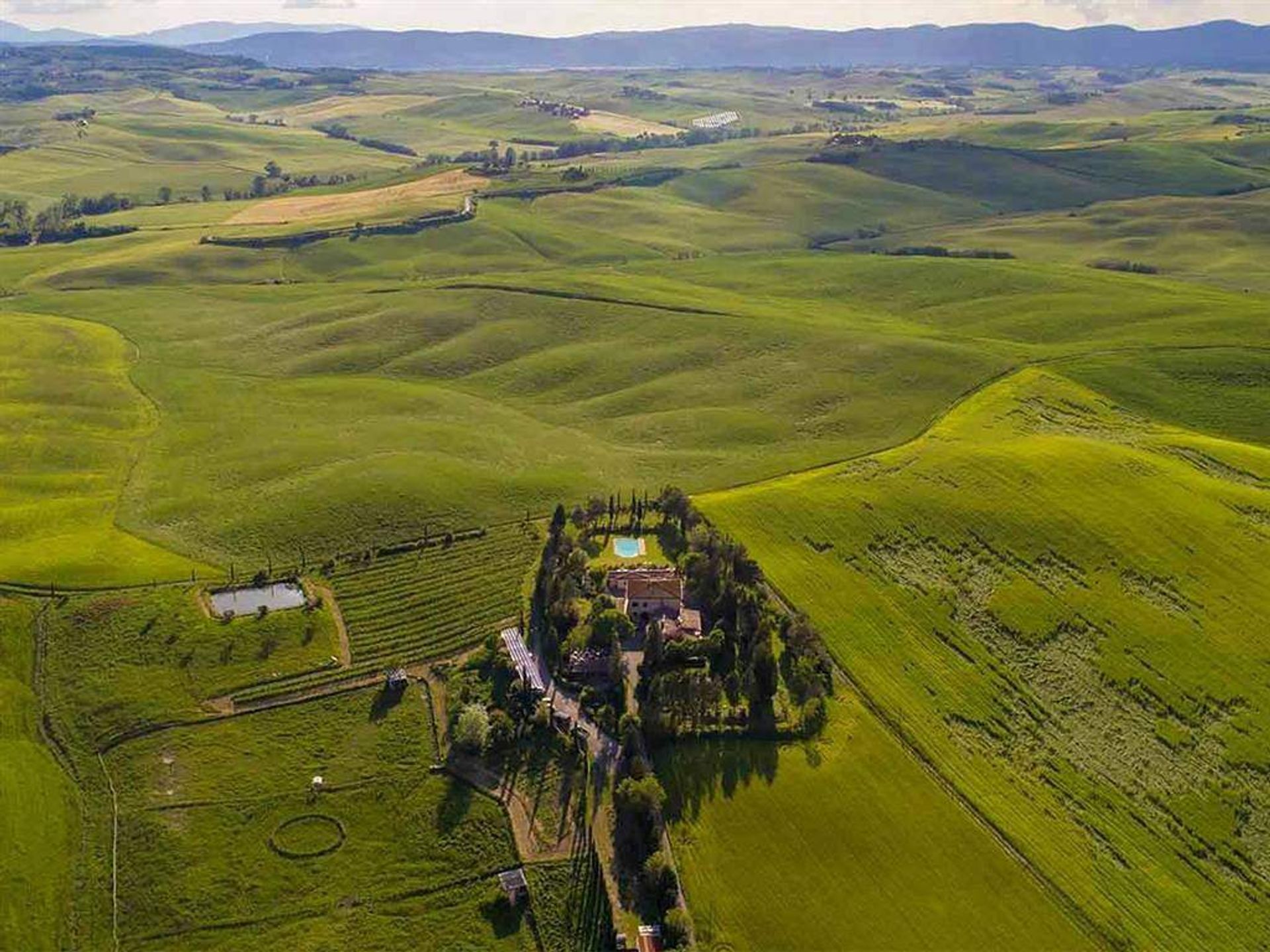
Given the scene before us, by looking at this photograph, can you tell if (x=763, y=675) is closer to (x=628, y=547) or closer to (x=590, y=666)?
(x=590, y=666)

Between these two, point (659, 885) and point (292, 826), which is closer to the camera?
point (659, 885)

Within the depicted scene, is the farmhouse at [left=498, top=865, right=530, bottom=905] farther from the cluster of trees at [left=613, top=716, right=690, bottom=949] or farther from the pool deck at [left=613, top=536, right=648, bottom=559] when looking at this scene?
the pool deck at [left=613, top=536, right=648, bottom=559]

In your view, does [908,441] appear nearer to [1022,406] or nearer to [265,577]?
[1022,406]

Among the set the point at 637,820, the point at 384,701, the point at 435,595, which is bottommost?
the point at 637,820

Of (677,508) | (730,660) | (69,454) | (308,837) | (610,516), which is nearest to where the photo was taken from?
(308,837)

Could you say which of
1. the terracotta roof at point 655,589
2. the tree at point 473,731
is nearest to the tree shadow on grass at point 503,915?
the tree at point 473,731

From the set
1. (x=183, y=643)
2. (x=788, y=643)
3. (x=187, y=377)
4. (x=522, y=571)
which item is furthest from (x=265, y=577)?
(x=187, y=377)

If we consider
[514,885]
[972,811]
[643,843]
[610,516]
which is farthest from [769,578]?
[514,885]
